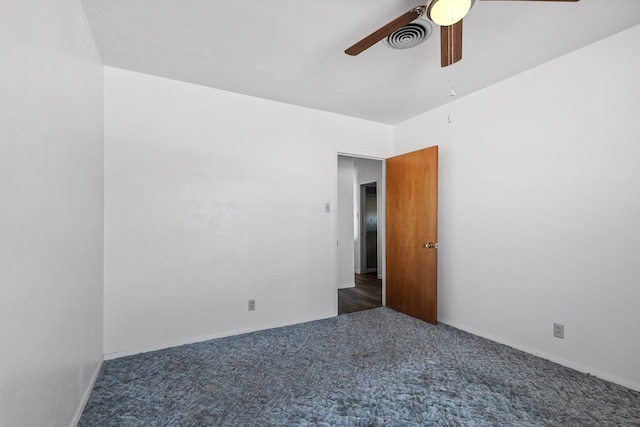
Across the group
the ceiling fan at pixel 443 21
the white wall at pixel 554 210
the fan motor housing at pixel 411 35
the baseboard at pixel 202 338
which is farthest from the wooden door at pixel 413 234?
the ceiling fan at pixel 443 21

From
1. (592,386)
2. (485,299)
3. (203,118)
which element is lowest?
(592,386)

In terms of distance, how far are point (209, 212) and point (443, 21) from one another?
8.30 feet

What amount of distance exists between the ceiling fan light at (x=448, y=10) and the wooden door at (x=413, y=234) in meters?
1.94

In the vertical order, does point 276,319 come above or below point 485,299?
below

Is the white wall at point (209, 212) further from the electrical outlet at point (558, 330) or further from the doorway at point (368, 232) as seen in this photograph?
the doorway at point (368, 232)

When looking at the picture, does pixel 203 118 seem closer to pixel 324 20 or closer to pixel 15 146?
pixel 324 20

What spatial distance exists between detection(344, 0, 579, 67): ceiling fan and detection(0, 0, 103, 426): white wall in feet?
5.32

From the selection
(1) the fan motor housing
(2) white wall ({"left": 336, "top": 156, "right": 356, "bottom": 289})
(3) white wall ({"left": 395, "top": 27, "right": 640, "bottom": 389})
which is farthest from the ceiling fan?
(2) white wall ({"left": 336, "top": 156, "right": 356, "bottom": 289})

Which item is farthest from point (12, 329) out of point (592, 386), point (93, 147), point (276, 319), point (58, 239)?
point (592, 386)

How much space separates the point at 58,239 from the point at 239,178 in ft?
6.10

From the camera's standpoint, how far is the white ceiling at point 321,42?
76.9 inches

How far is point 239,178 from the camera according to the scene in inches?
128

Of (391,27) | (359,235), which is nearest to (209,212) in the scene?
(391,27)

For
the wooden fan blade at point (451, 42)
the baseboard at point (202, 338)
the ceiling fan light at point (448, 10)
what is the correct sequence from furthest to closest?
the baseboard at point (202, 338) < the wooden fan blade at point (451, 42) < the ceiling fan light at point (448, 10)
